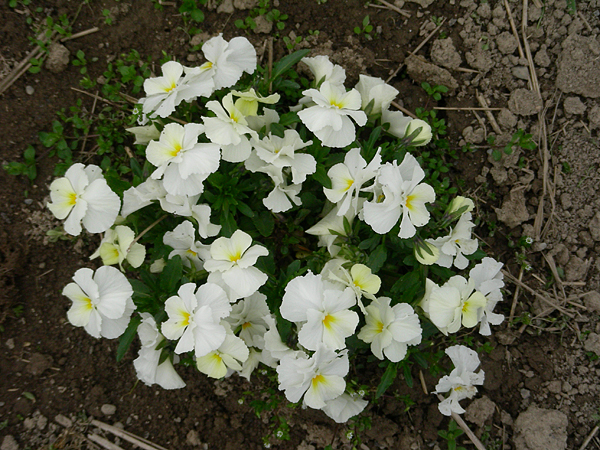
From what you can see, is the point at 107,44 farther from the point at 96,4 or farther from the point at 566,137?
the point at 566,137

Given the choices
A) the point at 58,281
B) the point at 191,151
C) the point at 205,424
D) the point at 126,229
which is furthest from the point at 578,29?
the point at 58,281

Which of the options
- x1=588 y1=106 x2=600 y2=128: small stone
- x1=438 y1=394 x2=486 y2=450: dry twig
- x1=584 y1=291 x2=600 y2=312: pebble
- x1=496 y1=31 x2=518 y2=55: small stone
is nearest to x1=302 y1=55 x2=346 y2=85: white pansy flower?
x1=496 y1=31 x2=518 y2=55: small stone

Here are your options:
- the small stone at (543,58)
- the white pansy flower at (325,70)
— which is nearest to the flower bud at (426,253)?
Answer: the white pansy flower at (325,70)

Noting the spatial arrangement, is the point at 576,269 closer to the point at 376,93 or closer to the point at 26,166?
the point at 376,93

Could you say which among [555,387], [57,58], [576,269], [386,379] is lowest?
[555,387]

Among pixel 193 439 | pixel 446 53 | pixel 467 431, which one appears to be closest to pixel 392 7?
pixel 446 53

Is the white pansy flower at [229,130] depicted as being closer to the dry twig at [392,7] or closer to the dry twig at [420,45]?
the dry twig at [420,45]
